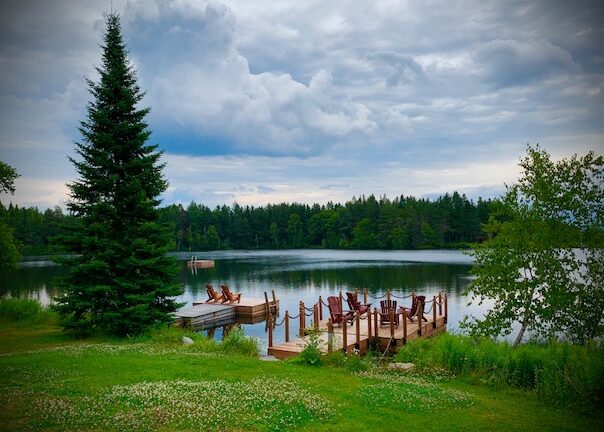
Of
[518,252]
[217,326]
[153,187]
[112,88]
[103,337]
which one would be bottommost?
[217,326]

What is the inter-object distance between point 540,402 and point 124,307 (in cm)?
1508

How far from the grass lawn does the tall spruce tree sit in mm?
5056

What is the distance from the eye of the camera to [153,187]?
807 inches

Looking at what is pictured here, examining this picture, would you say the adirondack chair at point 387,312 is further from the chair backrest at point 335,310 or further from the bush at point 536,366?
the bush at point 536,366

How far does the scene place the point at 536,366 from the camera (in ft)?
38.6

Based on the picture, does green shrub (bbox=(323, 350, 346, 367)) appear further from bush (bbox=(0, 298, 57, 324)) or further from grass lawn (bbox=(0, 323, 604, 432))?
bush (bbox=(0, 298, 57, 324))

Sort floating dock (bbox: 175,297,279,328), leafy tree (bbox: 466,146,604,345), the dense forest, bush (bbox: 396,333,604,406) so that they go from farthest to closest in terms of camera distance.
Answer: the dense forest
floating dock (bbox: 175,297,279,328)
leafy tree (bbox: 466,146,604,345)
bush (bbox: 396,333,604,406)

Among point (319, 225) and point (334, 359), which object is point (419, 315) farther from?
point (319, 225)

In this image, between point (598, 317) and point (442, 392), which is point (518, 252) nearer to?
point (598, 317)

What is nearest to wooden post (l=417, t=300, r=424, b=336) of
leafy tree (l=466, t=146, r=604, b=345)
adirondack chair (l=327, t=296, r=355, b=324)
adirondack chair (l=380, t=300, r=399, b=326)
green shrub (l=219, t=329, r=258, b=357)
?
adirondack chair (l=380, t=300, r=399, b=326)

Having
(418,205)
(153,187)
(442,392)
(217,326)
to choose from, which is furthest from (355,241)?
(442,392)

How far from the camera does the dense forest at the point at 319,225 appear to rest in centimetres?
11044

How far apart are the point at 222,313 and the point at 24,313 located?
11.4m

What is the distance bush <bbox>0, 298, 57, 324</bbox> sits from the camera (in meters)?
22.8
